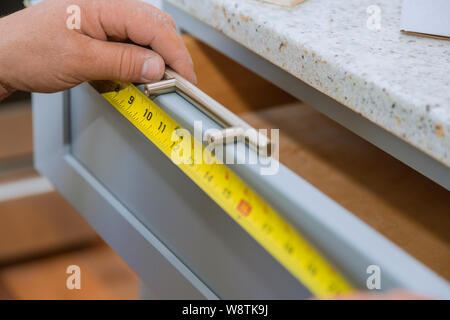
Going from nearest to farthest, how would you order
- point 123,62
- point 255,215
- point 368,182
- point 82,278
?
point 255,215 < point 123,62 < point 368,182 < point 82,278

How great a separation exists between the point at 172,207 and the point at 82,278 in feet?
3.09

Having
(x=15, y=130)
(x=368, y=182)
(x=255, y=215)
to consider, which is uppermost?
(x=255, y=215)

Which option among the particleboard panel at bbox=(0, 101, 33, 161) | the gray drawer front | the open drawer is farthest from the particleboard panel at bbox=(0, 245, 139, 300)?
the gray drawer front

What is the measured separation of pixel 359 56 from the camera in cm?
50

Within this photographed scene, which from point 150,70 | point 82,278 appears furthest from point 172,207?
point 82,278

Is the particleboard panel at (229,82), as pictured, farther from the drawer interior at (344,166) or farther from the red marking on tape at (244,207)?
the red marking on tape at (244,207)

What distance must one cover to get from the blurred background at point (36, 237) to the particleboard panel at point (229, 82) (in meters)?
0.71

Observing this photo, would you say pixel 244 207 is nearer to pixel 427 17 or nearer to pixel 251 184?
pixel 251 184

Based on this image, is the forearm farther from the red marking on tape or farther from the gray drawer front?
the red marking on tape

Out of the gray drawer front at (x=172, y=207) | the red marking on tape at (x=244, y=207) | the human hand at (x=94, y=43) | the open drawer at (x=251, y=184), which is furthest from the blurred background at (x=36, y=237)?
the red marking on tape at (x=244, y=207)

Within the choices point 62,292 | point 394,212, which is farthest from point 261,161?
point 62,292

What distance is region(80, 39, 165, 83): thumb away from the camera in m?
0.49
